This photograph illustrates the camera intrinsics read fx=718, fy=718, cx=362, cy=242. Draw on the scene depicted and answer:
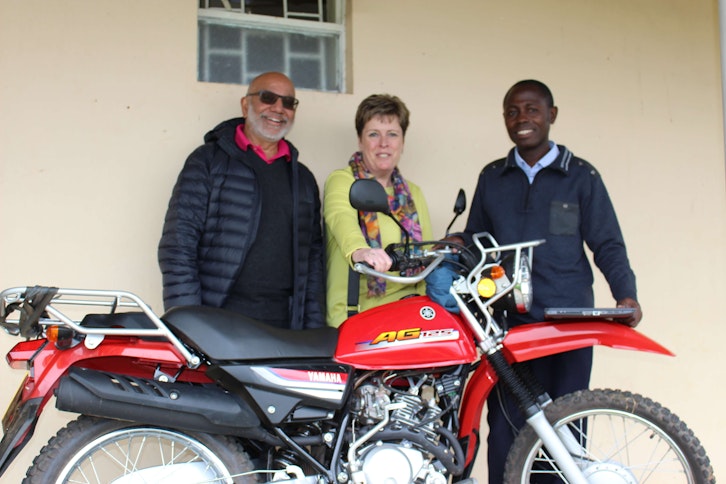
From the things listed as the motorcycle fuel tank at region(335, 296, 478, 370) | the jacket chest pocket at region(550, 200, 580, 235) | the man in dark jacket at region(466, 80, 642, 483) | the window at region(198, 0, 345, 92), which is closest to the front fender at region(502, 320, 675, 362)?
the motorcycle fuel tank at region(335, 296, 478, 370)

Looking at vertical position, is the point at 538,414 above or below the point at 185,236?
below

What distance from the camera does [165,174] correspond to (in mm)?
3543

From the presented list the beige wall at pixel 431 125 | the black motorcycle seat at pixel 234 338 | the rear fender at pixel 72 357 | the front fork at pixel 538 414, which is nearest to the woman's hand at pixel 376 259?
the black motorcycle seat at pixel 234 338

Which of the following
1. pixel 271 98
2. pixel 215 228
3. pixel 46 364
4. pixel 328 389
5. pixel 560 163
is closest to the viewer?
pixel 46 364

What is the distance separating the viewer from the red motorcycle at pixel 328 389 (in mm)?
2291

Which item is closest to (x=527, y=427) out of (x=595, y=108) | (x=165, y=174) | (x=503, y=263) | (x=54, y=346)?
(x=503, y=263)

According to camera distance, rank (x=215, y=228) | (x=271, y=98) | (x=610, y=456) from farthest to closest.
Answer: (x=271, y=98) → (x=215, y=228) → (x=610, y=456)

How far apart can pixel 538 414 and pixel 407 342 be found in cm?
51

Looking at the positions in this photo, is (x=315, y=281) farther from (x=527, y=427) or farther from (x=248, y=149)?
(x=527, y=427)

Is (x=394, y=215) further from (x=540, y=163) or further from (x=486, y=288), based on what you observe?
(x=486, y=288)

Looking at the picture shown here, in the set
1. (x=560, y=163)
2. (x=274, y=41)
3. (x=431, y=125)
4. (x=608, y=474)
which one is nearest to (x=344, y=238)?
(x=560, y=163)

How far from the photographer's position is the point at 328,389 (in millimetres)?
2393

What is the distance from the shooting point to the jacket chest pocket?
2902 millimetres

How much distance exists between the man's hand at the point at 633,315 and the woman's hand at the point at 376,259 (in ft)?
2.83
